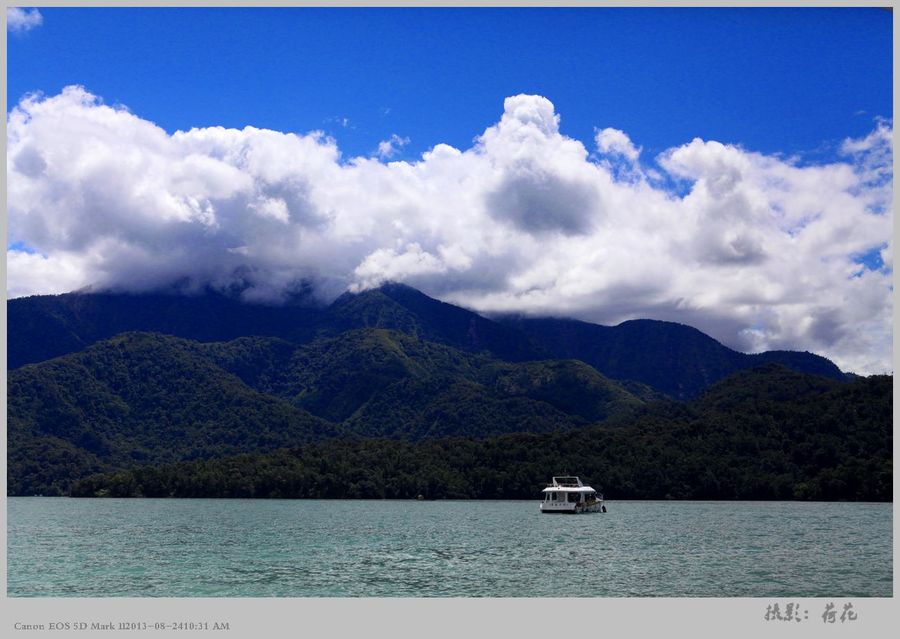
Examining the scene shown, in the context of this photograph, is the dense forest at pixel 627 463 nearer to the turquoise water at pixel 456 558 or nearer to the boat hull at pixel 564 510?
the boat hull at pixel 564 510

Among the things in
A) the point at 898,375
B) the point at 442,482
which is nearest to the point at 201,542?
the point at 898,375

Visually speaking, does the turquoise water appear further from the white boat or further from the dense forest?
the dense forest

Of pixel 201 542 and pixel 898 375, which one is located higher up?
pixel 898 375

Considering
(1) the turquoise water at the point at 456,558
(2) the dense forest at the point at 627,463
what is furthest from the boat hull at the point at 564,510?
(2) the dense forest at the point at 627,463

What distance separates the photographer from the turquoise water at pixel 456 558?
3438 cm

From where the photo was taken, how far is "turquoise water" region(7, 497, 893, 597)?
3438 cm

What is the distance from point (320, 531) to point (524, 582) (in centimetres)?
3257

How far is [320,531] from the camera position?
65.8 meters

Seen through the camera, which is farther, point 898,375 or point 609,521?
point 609,521

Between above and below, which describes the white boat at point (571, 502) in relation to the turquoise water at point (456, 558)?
below

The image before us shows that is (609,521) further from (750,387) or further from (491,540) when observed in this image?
(750,387)

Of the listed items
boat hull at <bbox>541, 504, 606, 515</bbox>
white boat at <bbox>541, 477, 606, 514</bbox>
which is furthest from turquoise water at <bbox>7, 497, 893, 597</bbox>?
white boat at <bbox>541, 477, 606, 514</bbox>
